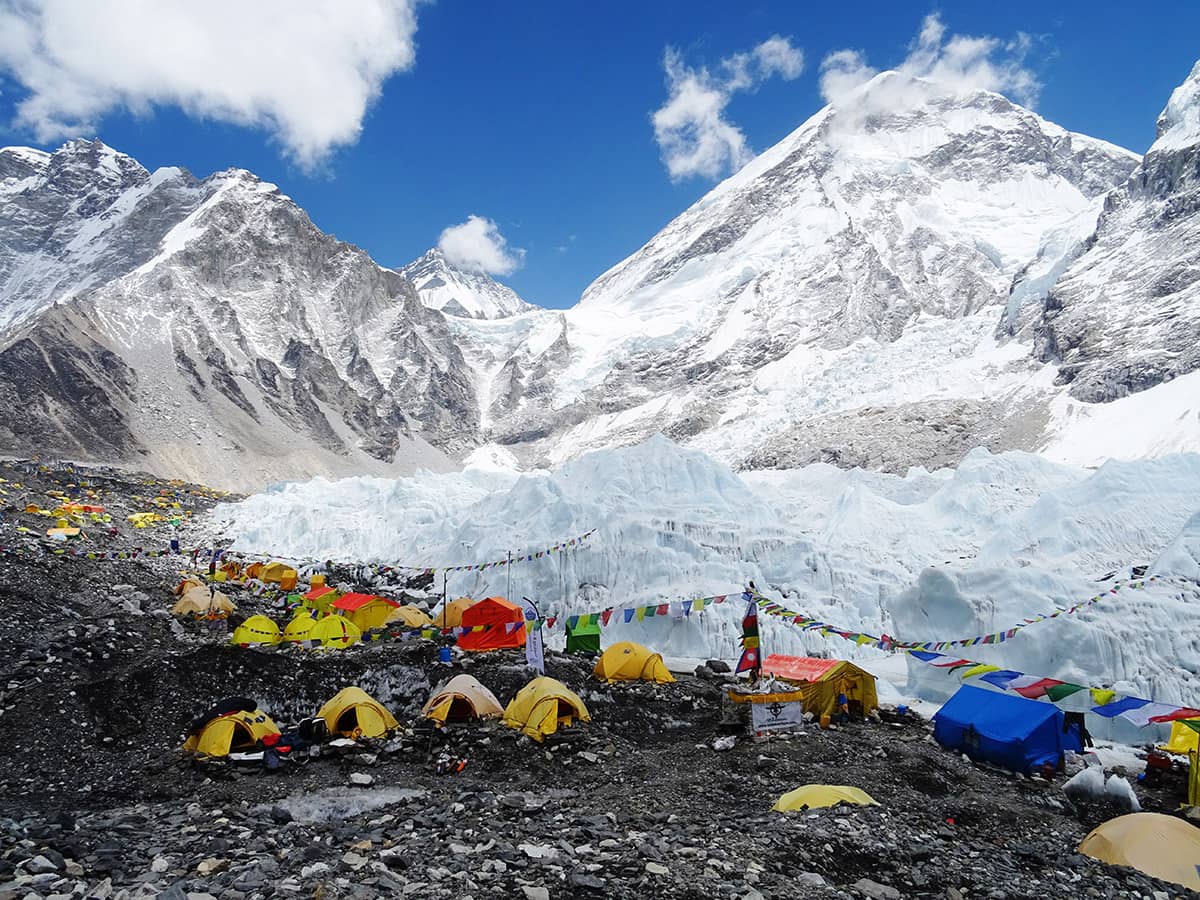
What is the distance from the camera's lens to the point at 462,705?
45.0 ft

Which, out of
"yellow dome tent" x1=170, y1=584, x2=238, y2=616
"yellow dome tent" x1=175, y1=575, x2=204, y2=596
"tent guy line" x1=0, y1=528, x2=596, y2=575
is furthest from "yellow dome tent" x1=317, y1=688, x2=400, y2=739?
"yellow dome tent" x1=175, y1=575, x2=204, y2=596

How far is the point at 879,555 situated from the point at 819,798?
61.2 ft

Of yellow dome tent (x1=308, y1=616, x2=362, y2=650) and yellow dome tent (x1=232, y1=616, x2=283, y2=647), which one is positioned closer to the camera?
yellow dome tent (x1=232, y1=616, x2=283, y2=647)

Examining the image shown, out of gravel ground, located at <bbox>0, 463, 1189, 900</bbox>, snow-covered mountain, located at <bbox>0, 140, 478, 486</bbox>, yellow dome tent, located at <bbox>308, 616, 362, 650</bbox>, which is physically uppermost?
snow-covered mountain, located at <bbox>0, 140, 478, 486</bbox>

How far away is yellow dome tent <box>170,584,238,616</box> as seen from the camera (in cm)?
2181

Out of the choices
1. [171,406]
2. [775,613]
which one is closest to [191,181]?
[171,406]

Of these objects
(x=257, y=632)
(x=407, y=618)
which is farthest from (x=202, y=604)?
(x=407, y=618)

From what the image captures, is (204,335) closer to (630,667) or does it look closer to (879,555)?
(879,555)

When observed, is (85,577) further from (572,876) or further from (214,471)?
(214,471)

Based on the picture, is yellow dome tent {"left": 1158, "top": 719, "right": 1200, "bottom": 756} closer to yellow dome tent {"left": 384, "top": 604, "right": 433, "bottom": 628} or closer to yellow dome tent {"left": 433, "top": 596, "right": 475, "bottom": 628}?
yellow dome tent {"left": 433, "top": 596, "right": 475, "bottom": 628}

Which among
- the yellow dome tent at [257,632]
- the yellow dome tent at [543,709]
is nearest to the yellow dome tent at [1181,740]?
the yellow dome tent at [543,709]

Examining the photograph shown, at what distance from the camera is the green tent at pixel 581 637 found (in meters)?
20.9

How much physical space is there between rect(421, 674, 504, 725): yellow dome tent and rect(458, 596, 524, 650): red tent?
5.20 m

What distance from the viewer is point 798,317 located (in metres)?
165
